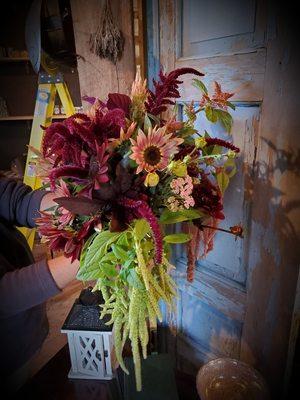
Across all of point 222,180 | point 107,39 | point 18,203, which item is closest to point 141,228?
point 222,180

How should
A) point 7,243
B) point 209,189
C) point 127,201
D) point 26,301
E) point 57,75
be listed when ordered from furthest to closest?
point 57,75
point 7,243
point 26,301
point 209,189
point 127,201

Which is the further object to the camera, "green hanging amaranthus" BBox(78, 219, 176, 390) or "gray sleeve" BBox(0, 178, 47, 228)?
"gray sleeve" BBox(0, 178, 47, 228)

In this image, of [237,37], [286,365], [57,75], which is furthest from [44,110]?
[286,365]

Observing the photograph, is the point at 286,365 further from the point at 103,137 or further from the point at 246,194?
the point at 103,137

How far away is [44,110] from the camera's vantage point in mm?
2076

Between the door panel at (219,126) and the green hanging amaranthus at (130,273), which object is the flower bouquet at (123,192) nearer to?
the green hanging amaranthus at (130,273)

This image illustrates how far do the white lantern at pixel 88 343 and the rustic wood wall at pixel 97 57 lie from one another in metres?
0.75

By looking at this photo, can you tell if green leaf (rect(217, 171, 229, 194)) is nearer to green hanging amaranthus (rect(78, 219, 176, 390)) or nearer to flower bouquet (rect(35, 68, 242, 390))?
flower bouquet (rect(35, 68, 242, 390))

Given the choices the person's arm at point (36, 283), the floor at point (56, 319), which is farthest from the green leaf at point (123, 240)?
the floor at point (56, 319)

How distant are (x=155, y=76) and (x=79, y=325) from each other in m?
0.87

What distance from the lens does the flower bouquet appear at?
1.77ft

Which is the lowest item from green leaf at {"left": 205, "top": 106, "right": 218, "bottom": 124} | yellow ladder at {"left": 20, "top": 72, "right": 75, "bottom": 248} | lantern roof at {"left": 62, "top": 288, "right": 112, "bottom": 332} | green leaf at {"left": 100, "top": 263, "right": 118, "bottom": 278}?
lantern roof at {"left": 62, "top": 288, "right": 112, "bottom": 332}

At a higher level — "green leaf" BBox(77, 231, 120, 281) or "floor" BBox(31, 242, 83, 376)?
"green leaf" BBox(77, 231, 120, 281)

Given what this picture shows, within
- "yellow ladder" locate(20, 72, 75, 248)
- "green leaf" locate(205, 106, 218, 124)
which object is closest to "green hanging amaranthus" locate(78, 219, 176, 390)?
"green leaf" locate(205, 106, 218, 124)
